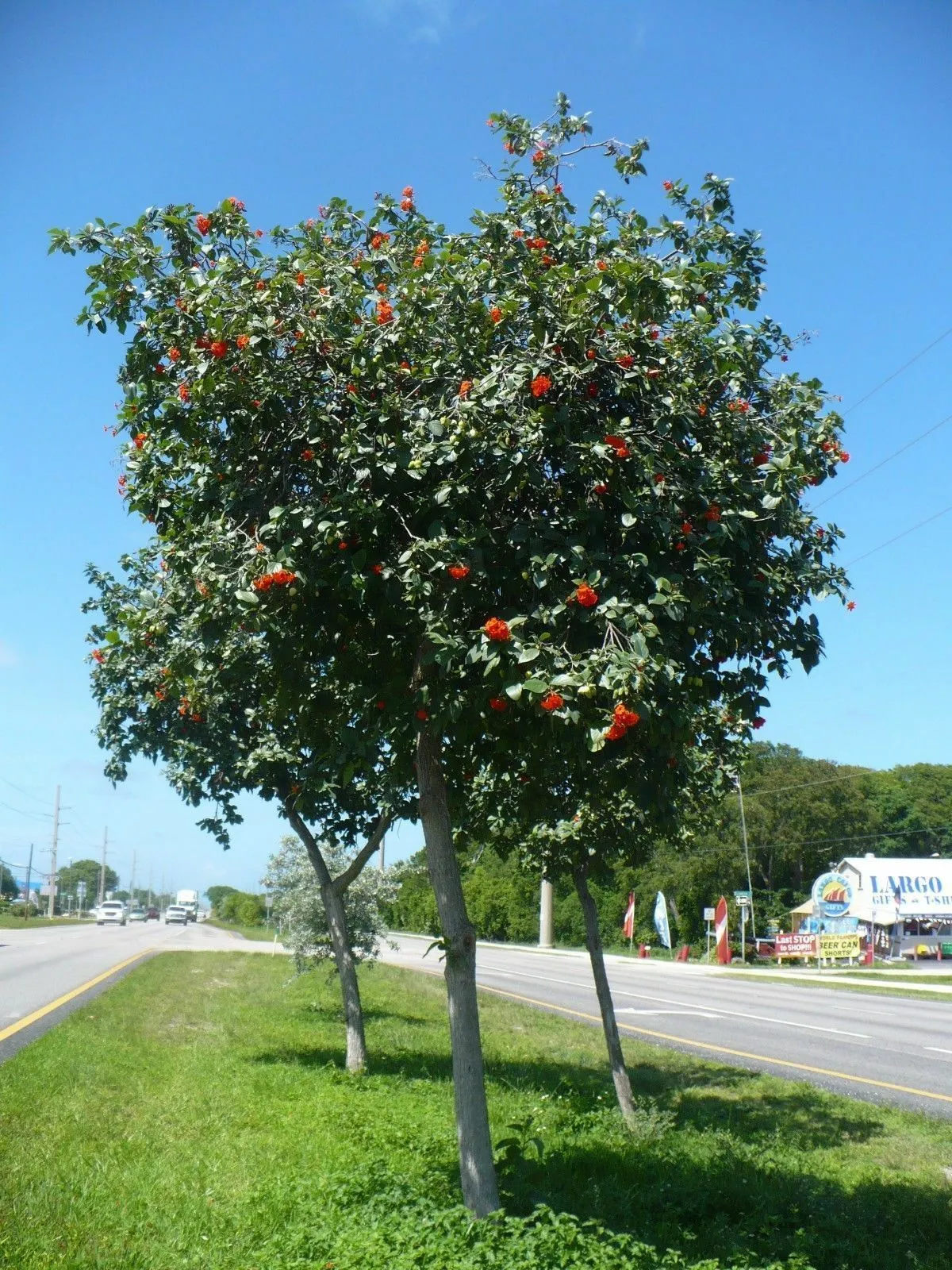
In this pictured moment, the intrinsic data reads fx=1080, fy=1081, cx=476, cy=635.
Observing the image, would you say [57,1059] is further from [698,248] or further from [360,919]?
[698,248]

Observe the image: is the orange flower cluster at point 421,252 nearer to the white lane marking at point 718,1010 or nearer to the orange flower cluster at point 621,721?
the orange flower cluster at point 621,721

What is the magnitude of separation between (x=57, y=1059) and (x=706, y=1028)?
11870 millimetres

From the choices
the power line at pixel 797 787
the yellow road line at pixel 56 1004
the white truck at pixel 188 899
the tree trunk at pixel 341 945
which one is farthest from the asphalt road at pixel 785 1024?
the white truck at pixel 188 899

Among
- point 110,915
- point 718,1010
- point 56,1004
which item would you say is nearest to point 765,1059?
point 718,1010

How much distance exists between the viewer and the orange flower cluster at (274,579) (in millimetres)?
4559

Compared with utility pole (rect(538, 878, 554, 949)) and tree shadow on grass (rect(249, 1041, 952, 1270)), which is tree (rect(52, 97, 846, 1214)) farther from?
utility pole (rect(538, 878, 554, 949))

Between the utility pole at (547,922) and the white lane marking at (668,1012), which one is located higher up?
the utility pole at (547,922)

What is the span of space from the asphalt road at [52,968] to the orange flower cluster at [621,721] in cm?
965

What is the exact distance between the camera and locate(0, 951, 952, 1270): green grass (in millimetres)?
5059

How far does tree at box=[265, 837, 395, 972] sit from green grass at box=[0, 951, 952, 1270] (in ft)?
13.1

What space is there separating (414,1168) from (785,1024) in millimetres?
15289

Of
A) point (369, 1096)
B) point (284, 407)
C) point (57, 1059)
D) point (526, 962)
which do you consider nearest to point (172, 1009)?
point (57, 1059)

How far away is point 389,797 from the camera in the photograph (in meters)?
8.56

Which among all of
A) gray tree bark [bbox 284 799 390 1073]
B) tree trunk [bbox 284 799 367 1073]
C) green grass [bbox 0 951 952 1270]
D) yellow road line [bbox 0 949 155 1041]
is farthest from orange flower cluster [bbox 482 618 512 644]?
yellow road line [bbox 0 949 155 1041]
